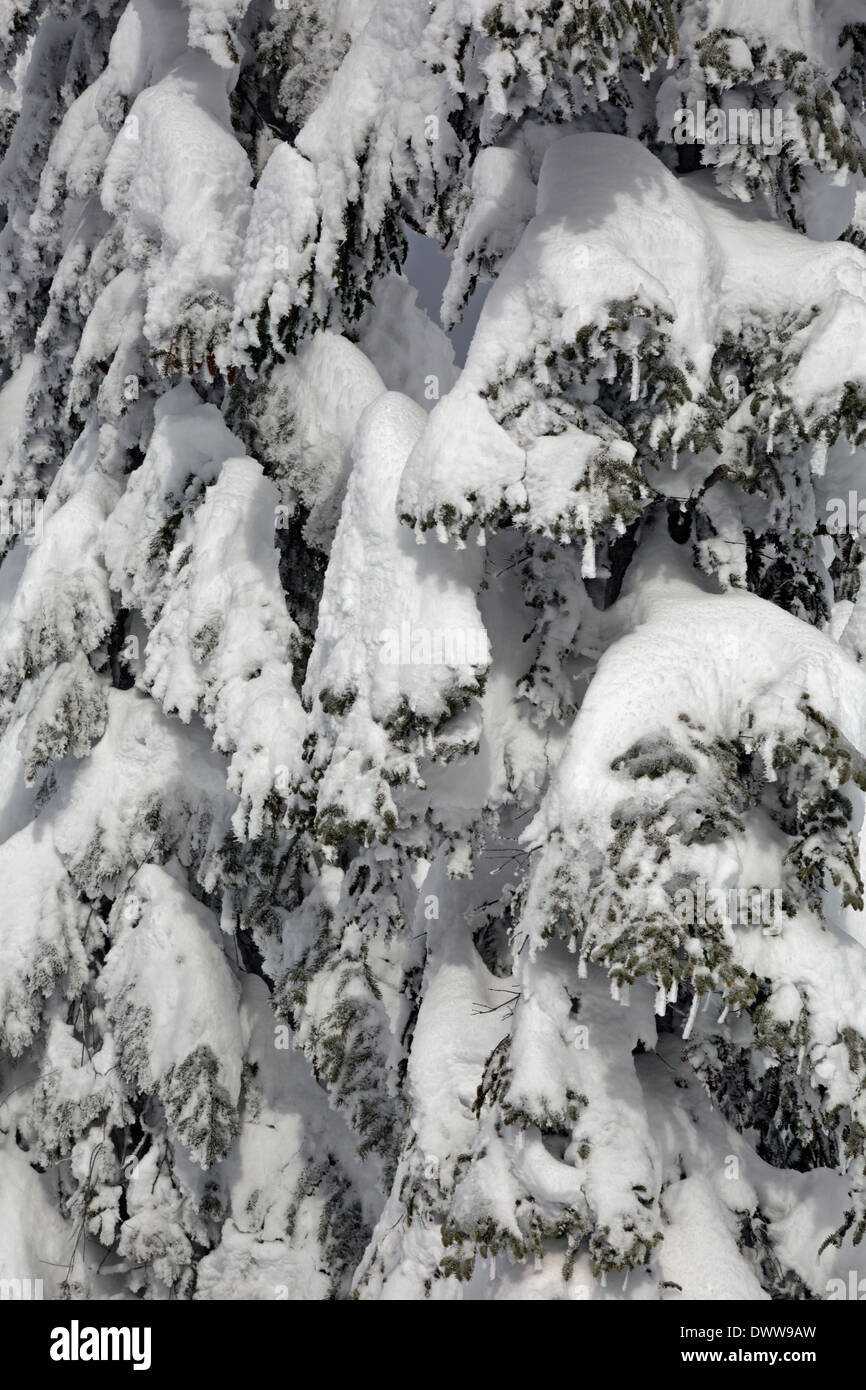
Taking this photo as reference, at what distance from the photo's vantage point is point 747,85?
4.58 metres

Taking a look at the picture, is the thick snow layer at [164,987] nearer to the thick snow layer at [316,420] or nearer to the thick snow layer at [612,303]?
the thick snow layer at [316,420]

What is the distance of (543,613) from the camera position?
16.8 ft

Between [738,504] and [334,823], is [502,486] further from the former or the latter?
[334,823]

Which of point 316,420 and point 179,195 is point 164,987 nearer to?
point 316,420

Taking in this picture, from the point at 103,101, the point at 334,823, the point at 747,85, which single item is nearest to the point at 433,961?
the point at 334,823

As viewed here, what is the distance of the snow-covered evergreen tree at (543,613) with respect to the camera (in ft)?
13.4

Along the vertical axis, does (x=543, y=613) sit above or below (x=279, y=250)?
below

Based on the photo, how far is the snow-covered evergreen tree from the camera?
4.10 m

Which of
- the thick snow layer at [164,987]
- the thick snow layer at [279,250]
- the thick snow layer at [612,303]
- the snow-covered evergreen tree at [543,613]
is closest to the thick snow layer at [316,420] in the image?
the snow-covered evergreen tree at [543,613]

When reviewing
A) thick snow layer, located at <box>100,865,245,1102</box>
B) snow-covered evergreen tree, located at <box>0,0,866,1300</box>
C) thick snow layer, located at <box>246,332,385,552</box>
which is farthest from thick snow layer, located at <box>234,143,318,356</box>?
thick snow layer, located at <box>100,865,245,1102</box>

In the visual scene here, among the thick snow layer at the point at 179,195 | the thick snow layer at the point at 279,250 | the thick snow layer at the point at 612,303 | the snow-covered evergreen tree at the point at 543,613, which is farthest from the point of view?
the thick snow layer at the point at 179,195

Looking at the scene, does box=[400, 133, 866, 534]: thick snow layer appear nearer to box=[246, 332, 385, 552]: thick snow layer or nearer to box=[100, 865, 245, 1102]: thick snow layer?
box=[246, 332, 385, 552]: thick snow layer

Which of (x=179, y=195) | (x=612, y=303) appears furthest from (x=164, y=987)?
(x=612, y=303)
